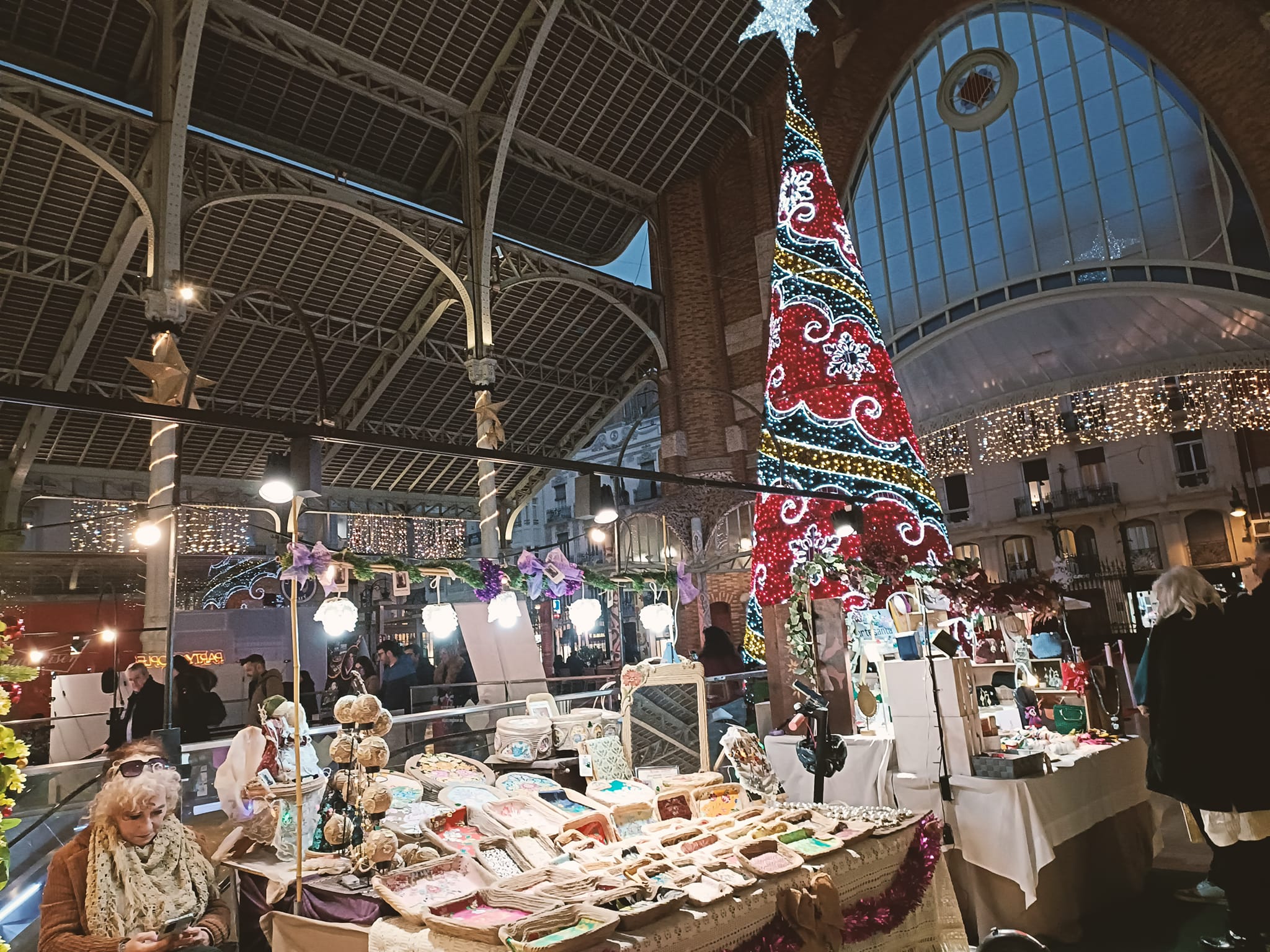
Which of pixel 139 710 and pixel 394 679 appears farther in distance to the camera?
pixel 394 679

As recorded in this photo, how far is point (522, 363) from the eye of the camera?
15570 millimetres

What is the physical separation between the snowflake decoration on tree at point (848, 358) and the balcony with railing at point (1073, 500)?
17.6 m

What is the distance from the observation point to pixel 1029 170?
10836 millimetres

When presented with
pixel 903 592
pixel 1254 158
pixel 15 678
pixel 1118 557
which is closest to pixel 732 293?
pixel 1254 158

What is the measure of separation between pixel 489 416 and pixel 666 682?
6712 mm

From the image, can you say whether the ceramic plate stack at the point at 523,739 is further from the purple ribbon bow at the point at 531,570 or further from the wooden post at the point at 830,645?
the wooden post at the point at 830,645

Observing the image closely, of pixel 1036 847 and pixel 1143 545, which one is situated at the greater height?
pixel 1143 545

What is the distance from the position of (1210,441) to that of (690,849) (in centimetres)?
2177

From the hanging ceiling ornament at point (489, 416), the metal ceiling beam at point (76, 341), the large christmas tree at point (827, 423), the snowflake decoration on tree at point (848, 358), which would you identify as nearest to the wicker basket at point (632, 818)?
the large christmas tree at point (827, 423)

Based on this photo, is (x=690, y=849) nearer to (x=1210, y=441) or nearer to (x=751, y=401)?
(x=751, y=401)

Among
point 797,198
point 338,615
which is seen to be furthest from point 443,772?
point 797,198

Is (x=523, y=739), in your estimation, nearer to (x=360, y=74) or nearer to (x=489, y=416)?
(x=489, y=416)

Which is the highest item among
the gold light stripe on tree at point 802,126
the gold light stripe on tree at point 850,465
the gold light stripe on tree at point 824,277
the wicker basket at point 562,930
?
the gold light stripe on tree at point 802,126

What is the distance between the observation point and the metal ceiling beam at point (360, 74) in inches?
372
